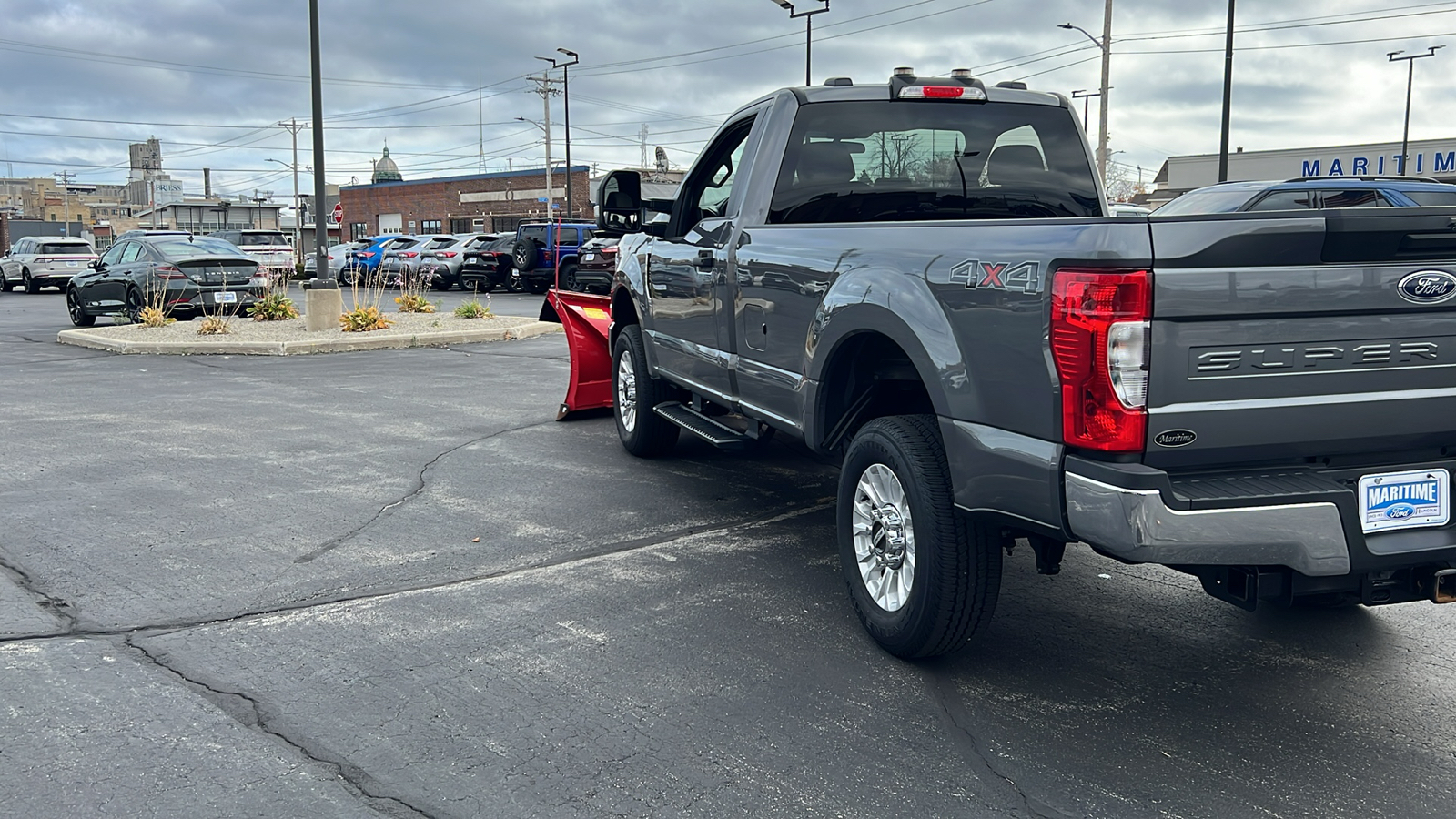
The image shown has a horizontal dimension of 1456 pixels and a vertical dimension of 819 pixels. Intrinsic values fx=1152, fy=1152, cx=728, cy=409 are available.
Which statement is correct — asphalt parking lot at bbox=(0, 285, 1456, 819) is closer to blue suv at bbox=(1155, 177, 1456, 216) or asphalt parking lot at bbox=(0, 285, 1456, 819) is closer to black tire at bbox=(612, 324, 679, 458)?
black tire at bbox=(612, 324, 679, 458)

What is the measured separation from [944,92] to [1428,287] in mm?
3006

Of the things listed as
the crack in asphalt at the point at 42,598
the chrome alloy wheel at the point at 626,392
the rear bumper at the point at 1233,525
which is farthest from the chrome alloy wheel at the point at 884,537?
the chrome alloy wheel at the point at 626,392

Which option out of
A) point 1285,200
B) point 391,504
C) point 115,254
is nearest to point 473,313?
point 115,254

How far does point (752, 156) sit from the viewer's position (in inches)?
238

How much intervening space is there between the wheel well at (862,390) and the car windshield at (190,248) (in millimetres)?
16402

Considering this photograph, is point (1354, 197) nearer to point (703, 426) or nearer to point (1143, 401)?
point (703, 426)

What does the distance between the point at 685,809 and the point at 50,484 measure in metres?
5.74

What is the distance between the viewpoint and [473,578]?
210 inches

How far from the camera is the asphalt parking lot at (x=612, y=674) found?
3.34 m

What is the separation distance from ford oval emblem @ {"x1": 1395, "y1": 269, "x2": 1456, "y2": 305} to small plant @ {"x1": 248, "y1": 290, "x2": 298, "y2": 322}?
58.5 ft

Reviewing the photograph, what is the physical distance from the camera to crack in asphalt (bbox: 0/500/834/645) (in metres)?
4.59

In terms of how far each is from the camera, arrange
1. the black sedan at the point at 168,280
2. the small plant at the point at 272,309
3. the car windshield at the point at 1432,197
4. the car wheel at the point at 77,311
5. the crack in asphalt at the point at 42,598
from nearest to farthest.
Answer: the crack in asphalt at the point at 42,598
the car windshield at the point at 1432,197
the black sedan at the point at 168,280
the small plant at the point at 272,309
the car wheel at the point at 77,311

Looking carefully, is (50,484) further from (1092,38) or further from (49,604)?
(1092,38)

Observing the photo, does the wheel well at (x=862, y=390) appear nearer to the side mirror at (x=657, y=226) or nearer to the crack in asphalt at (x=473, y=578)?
the crack in asphalt at (x=473, y=578)
